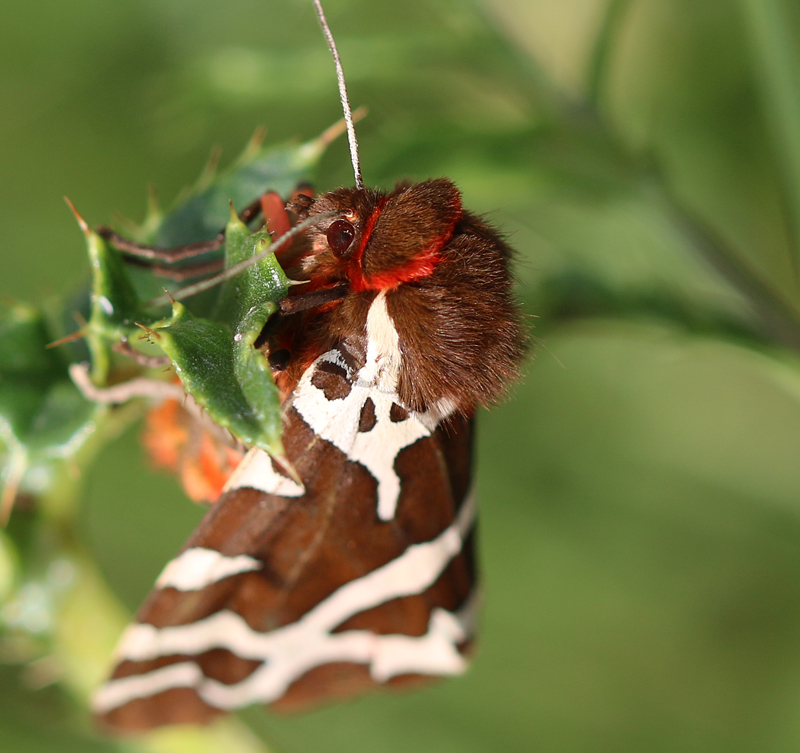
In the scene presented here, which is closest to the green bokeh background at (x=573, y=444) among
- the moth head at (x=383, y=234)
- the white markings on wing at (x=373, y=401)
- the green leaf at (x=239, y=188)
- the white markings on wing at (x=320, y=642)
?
the green leaf at (x=239, y=188)

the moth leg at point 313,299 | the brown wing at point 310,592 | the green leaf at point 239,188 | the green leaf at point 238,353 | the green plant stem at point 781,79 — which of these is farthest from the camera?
the green plant stem at point 781,79

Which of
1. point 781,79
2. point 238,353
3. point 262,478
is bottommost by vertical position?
point 262,478

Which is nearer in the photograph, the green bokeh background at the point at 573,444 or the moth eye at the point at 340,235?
the moth eye at the point at 340,235

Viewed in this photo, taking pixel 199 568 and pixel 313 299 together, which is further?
pixel 199 568

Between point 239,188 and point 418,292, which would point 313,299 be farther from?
point 239,188

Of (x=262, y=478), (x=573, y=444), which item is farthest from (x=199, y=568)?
(x=573, y=444)

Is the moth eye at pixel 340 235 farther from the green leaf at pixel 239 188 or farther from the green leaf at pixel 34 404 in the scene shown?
the green leaf at pixel 34 404

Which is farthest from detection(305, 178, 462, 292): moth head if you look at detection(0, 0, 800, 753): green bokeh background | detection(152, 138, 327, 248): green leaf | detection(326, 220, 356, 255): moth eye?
detection(0, 0, 800, 753): green bokeh background

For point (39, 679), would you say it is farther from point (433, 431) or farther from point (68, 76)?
point (68, 76)
